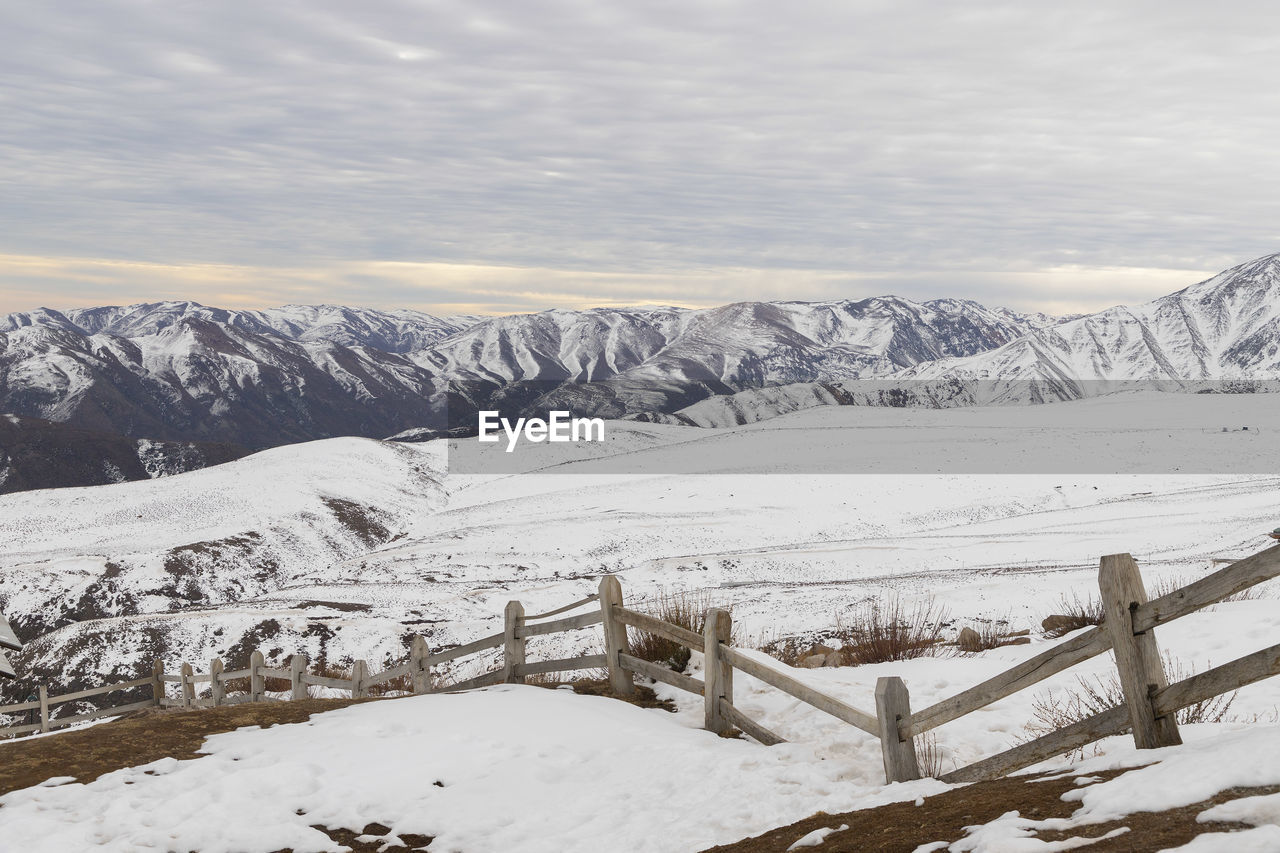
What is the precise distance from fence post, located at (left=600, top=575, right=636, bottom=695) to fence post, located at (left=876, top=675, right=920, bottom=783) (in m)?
4.47

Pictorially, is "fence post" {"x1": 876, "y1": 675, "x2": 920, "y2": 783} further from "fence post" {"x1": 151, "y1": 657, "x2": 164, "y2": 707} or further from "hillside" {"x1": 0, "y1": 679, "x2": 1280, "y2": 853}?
"fence post" {"x1": 151, "y1": 657, "x2": 164, "y2": 707}

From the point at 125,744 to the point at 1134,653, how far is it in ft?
30.1

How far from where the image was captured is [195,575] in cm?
5884

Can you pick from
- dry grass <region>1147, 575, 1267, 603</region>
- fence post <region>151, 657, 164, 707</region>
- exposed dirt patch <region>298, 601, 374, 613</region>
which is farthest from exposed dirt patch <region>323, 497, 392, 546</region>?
dry grass <region>1147, 575, 1267, 603</region>

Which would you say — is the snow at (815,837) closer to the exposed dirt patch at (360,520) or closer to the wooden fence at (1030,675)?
the wooden fence at (1030,675)

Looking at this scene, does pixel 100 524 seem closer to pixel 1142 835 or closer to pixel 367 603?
pixel 367 603

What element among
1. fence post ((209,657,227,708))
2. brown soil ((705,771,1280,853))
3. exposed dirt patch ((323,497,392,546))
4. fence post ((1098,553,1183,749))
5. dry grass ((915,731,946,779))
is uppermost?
fence post ((1098,553,1183,749))

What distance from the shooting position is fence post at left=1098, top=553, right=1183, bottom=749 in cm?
594

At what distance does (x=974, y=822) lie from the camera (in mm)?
5684

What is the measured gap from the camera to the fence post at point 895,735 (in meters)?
7.60

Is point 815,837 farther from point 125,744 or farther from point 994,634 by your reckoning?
point 994,634

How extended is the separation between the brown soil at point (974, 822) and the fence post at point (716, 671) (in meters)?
3.04

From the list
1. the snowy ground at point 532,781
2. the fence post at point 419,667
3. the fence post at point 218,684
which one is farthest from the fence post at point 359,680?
the fence post at point 218,684

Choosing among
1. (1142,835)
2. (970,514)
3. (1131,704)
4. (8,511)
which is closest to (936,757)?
(1131,704)
